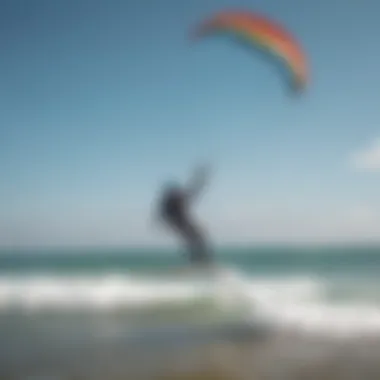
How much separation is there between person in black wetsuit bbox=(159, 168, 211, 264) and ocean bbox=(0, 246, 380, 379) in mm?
484

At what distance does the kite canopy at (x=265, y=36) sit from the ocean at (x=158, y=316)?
60.7 inches

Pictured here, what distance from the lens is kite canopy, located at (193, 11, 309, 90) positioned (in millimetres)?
3150

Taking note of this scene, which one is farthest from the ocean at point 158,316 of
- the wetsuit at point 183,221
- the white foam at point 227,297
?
the wetsuit at point 183,221

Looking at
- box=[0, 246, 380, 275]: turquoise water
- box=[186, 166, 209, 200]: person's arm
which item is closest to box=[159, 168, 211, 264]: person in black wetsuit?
box=[186, 166, 209, 200]: person's arm

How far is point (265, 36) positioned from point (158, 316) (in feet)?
6.52

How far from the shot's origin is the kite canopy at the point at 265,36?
3150 millimetres

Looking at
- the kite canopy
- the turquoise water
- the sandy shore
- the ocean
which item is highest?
the turquoise water

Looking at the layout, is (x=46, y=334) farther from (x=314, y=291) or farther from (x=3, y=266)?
(x=3, y=266)

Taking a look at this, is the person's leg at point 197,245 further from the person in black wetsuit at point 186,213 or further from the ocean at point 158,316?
the ocean at point 158,316

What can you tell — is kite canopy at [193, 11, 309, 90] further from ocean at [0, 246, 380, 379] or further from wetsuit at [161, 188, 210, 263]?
ocean at [0, 246, 380, 379]

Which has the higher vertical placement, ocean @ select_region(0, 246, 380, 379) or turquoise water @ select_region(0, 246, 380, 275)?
turquoise water @ select_region(0, 246, 380, 275)

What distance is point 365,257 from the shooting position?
8.07 metres

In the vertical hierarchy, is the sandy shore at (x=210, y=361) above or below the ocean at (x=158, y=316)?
below

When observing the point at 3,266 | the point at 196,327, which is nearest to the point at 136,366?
the point at 196,327
